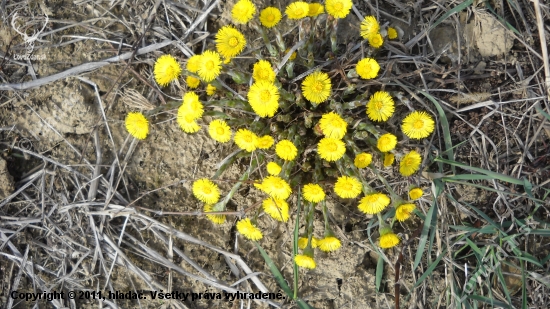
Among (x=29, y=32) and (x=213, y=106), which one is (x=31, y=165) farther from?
(x=213, y=106)

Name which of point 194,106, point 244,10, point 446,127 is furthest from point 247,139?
point 446,127

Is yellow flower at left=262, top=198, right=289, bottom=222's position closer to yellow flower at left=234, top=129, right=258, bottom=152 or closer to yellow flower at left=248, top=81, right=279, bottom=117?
yellow flower at left=234, top=129, right=258, bottom=152

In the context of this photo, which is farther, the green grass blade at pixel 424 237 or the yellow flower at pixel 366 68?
the green grass blade at pixel 424 237

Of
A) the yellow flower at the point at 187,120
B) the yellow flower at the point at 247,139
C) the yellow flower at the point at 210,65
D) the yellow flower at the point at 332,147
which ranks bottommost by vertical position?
the yellow flower at the point at 332,147

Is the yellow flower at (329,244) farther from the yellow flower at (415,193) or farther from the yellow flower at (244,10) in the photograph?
the yellow flower at (244,10)

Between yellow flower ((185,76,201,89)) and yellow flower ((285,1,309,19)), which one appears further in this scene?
yellow flower ((185,76,201,89))

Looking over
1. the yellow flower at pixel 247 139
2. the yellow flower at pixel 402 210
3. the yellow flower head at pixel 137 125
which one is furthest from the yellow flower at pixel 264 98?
the yellow flower at pixel 402 210

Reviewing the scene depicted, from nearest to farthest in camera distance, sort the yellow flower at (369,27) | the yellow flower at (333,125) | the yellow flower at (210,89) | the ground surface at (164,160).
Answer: the yellow flower at (333,125) < the yellow flower at (369,27) < the yellow flower at (210,89) < the ground surface at (164,160)

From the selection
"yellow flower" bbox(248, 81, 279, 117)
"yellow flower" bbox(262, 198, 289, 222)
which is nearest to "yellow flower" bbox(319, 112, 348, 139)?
"yellow flower" bbox(248, 81, 279, 117)
